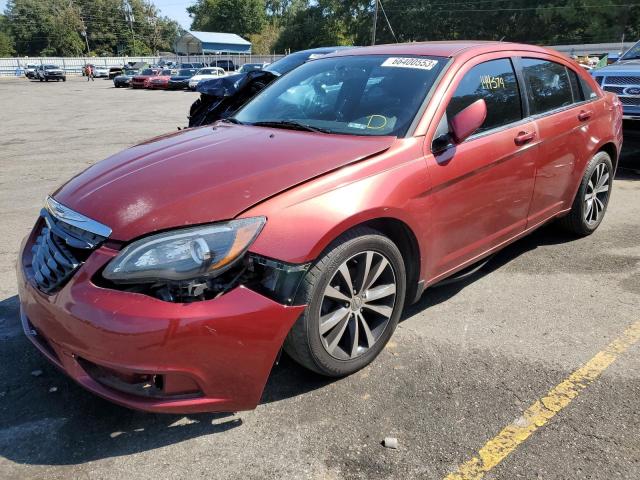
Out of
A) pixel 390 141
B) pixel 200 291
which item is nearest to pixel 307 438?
pixel 200 291

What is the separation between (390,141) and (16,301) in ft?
9.13

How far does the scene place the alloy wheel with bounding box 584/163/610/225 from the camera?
4812 millimetres

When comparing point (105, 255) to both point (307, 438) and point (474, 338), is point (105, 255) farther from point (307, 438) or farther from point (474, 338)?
point (474, 338)

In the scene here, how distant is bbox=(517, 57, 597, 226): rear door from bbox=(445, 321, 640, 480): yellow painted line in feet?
3.98

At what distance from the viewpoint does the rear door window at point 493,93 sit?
3.34 meters

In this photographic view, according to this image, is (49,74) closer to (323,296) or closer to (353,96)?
(353,96)

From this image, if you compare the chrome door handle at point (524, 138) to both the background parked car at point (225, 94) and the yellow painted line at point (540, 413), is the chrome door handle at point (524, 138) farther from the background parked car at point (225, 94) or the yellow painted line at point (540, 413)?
the background parked car at point (225, 94)

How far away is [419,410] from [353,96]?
1951mm

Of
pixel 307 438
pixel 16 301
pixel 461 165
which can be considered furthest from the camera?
pixel 16 301

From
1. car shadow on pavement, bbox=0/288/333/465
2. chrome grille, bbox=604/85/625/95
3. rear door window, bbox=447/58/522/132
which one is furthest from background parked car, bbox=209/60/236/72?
car shadow on pavement, bbox=0/288/333/465

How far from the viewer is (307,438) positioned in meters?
2.46

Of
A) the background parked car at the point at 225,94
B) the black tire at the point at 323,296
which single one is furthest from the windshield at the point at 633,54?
the black tire at the point at 323,296

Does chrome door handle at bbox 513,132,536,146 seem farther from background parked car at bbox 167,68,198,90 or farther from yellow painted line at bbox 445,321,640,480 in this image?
background parked car at bbox 167,68,198,90

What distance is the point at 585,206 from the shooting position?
4789mm
